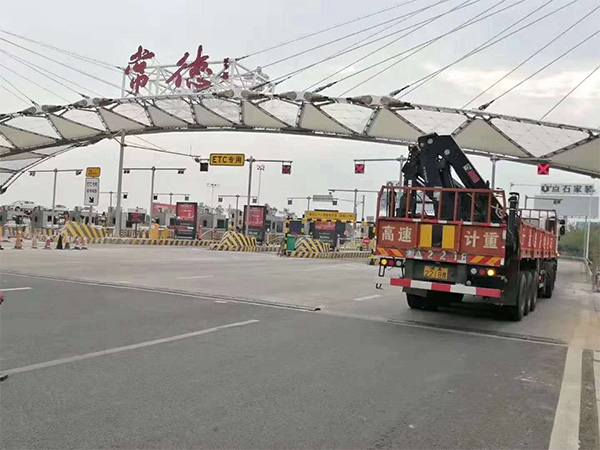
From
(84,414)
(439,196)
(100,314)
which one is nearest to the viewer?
(84,414)

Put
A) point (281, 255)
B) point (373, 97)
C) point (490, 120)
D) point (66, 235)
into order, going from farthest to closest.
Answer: point (281, 255)
point (66, 235)
point (490, 120)
point (373, 97)

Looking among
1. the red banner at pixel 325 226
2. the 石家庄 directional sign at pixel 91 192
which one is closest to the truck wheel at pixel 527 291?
the 石家庄 directional sign at pixel 91 192

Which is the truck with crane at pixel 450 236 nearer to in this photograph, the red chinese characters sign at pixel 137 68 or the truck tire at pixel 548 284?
the truck tire at pixel 548 284

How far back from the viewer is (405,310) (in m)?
11.8

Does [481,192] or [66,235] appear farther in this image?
[66,235]

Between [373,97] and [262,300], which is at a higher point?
[373,97]

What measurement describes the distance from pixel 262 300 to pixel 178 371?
617cm

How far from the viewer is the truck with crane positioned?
31.3ft

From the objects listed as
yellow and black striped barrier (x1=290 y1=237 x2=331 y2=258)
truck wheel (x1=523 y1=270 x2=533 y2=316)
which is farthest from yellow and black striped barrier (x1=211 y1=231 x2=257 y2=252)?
truck wheel (x1=523 y1=270 x2=533 y2=316)

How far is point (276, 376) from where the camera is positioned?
5.91 metres

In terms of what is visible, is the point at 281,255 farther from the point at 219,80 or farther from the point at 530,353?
the point at 530,353

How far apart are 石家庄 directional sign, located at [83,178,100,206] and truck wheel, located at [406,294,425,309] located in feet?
71.7

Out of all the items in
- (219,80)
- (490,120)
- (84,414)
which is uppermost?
(219,80)

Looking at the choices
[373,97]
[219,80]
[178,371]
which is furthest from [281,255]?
[178,371]
